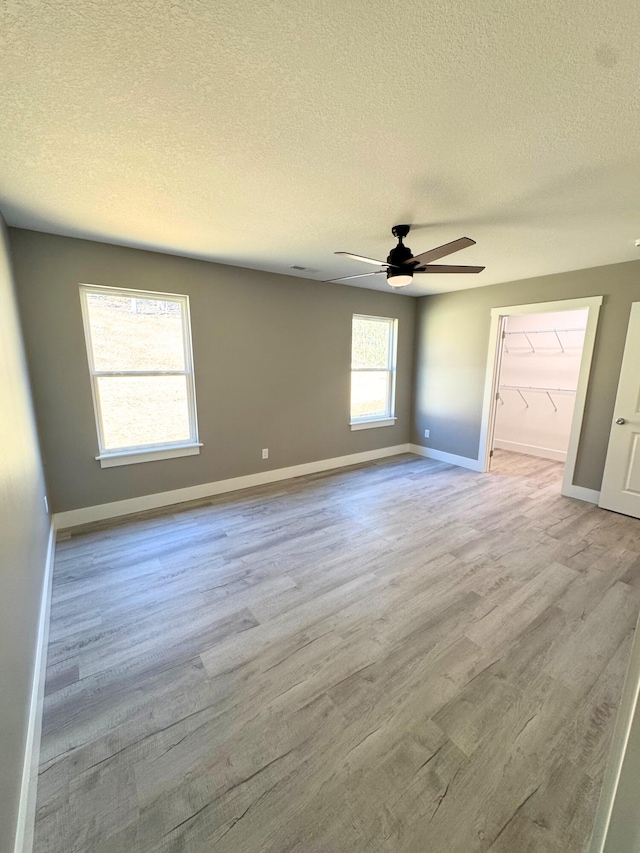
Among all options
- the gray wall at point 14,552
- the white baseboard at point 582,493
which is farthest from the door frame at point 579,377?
the gray wall at point 14,552

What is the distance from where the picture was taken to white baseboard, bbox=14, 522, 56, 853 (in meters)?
1.07

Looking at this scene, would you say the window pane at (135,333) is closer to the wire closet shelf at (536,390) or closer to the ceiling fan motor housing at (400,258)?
the ceiling fan motor housing at (400,258)

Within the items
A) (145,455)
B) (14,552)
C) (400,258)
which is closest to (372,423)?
(400,258)

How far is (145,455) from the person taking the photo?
3383 mm

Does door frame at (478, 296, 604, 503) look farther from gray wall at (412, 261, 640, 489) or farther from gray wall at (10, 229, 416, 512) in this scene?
gray wall at (10, 229, 416, 512)

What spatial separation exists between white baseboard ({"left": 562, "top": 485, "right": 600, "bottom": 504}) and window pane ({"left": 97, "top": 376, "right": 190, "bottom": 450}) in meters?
4.35

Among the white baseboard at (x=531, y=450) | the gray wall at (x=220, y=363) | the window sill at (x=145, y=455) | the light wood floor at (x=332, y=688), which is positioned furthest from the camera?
the white baseboard at (x=531, y=450)

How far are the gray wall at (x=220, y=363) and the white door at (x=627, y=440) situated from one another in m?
2.69

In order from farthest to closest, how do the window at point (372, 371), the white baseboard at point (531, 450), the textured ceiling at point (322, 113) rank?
the white baseboard at point (531, 450)
the window at point (372, 371)
the textured ceiling at point (322, 113)

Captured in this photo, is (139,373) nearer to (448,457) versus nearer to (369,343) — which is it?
(369,343)

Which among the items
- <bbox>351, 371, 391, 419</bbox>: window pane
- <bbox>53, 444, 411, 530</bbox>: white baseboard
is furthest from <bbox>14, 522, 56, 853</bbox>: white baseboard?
<bbox>351, 371, 391, 419</bbox>: window pane

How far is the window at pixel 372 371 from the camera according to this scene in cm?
492

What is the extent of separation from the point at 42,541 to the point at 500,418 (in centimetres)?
653

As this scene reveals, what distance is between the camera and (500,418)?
20.2ft
